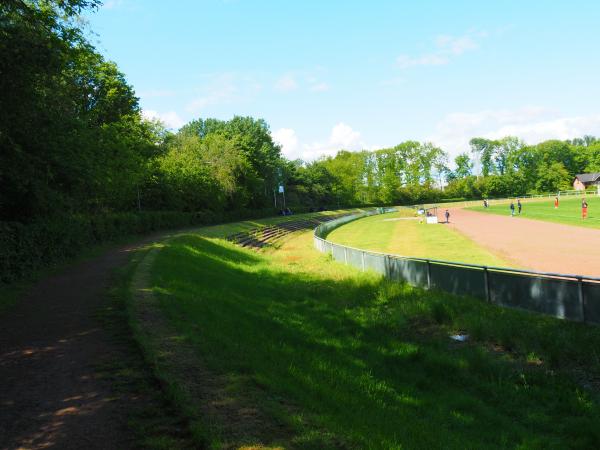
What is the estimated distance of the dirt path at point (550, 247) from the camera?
20798mm

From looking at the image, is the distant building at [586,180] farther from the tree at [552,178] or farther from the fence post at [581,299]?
the fence post at [581,299]

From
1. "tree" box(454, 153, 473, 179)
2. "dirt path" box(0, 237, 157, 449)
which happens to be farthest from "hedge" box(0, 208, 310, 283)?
"tree" box(454, 153, 473, 179)

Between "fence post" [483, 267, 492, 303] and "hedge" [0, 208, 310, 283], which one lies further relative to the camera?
"hedge" [0, 208, 310, 283]

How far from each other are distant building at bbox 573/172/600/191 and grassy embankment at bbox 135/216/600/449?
13263 centimetres

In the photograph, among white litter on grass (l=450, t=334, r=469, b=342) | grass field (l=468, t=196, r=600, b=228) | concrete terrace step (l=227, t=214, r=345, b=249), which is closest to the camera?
white litter on grass (l=450, t=334, r=469, b=342)

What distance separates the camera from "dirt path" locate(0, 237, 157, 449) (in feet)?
16.0

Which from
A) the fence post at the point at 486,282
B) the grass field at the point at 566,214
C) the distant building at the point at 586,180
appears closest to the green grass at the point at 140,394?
the fence post at the point at 486,282

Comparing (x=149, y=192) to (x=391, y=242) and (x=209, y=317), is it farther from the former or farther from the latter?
(x=209, y=317)

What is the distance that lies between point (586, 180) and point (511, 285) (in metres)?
137

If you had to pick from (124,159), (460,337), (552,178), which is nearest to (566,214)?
(124,159)

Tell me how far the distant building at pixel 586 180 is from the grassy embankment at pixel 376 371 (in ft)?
435

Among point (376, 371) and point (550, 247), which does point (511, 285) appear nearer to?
point (376, 371)

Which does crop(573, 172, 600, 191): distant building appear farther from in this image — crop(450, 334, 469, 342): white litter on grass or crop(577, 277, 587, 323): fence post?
crop(577, 277, 587, 323): fence post

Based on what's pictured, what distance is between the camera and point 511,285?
11719 mm
